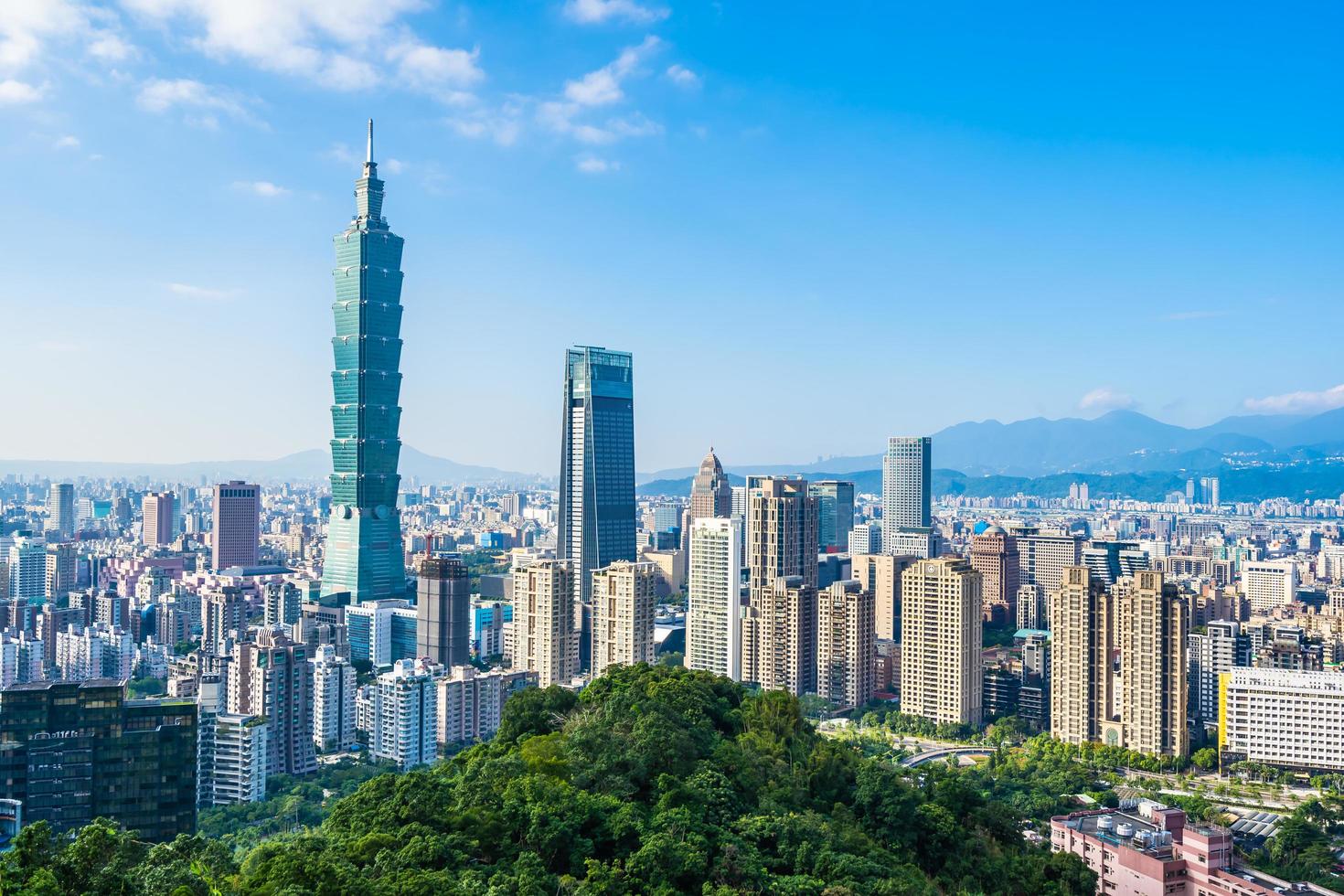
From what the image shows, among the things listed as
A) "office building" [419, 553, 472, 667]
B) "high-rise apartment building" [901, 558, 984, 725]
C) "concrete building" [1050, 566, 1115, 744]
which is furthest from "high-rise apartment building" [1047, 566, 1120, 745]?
"office building" [419, 553, 472, 667]

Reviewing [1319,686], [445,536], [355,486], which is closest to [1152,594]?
[1319,686]

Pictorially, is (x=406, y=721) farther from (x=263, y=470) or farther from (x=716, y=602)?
(x=263, y=470)

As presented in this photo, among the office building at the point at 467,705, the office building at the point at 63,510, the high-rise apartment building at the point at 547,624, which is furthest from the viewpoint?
the office building at the point at 63,510

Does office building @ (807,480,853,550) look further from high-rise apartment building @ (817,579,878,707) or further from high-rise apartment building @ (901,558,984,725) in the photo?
high-rise apartment building @ (901,558,984,725)

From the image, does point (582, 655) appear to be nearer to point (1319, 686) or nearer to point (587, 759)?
point (1319, 686)

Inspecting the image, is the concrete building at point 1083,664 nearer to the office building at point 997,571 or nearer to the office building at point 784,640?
the office building at point 784,640

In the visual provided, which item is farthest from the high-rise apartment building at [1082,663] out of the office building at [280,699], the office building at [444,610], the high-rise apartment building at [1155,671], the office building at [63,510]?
the office building at [63,510]
